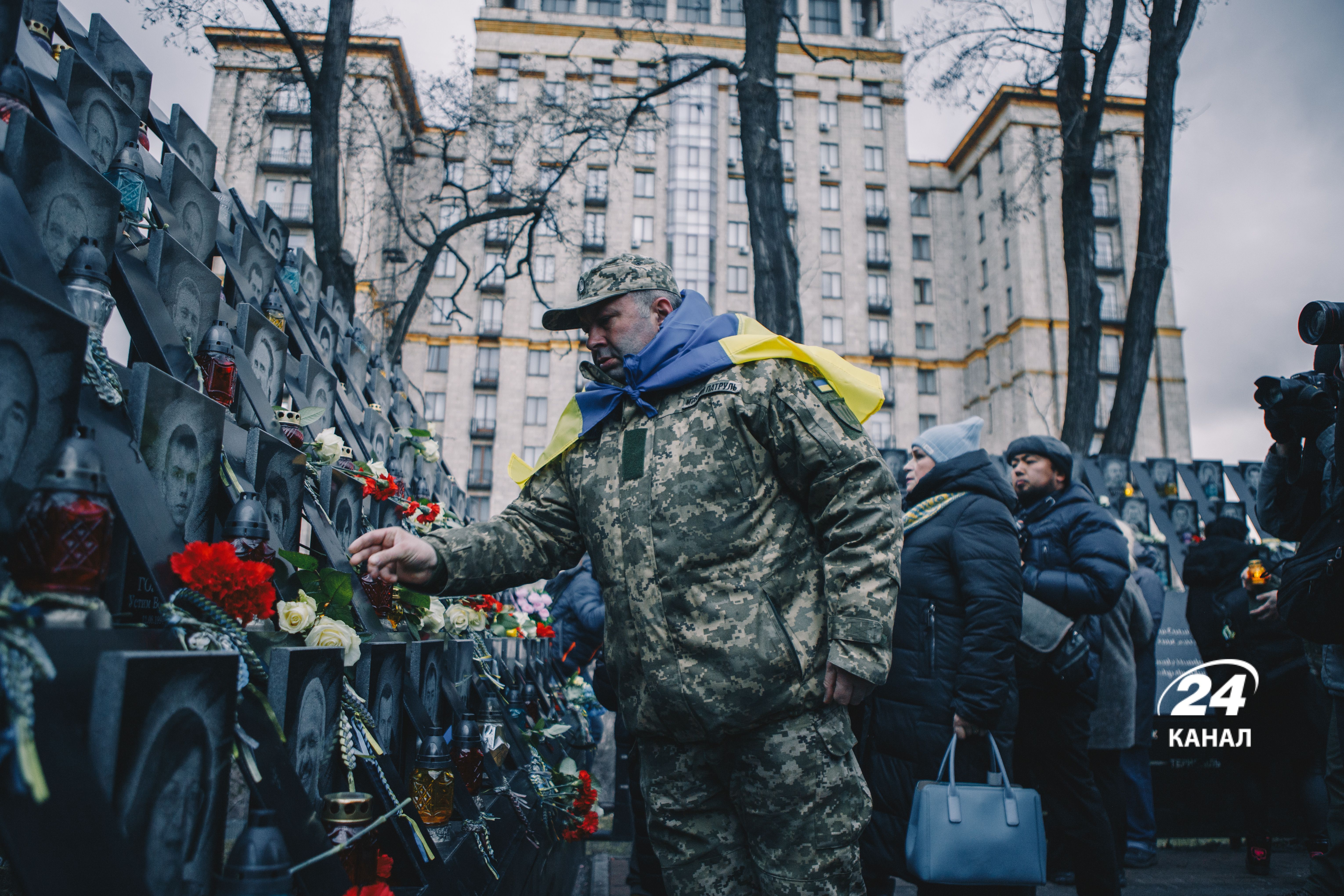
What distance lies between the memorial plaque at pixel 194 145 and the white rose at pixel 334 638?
1.83 metres

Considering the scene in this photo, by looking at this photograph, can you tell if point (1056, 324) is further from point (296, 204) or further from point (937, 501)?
point (937, 501)

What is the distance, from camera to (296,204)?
3362 centimetres

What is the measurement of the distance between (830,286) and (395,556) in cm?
3553

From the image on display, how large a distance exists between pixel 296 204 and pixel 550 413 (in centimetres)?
1333

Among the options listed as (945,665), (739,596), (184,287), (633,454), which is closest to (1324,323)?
(945,665)

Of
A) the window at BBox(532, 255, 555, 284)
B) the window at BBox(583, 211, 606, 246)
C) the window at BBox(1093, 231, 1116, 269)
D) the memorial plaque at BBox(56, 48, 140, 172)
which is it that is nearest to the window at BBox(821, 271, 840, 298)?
the window at BBox(583, 211, 606, 246)

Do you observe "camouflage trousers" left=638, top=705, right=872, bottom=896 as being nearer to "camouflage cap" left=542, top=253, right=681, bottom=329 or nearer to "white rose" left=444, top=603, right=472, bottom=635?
"camouflage cap" left=542, top=253, right=681, bottom=329

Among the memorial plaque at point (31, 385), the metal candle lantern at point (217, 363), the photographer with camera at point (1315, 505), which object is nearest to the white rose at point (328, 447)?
the metal candle lantern at point (217, 363)

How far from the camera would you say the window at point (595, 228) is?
35.0 m

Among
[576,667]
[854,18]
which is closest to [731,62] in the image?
[576,667]

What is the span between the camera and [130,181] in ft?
7.53

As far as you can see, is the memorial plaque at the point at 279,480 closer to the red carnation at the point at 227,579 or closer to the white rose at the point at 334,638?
the white rose at the point at 334,638

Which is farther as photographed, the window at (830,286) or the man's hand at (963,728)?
the window at (830,286)

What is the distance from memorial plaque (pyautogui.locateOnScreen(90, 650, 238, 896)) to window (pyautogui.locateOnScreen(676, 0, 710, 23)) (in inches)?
1533
